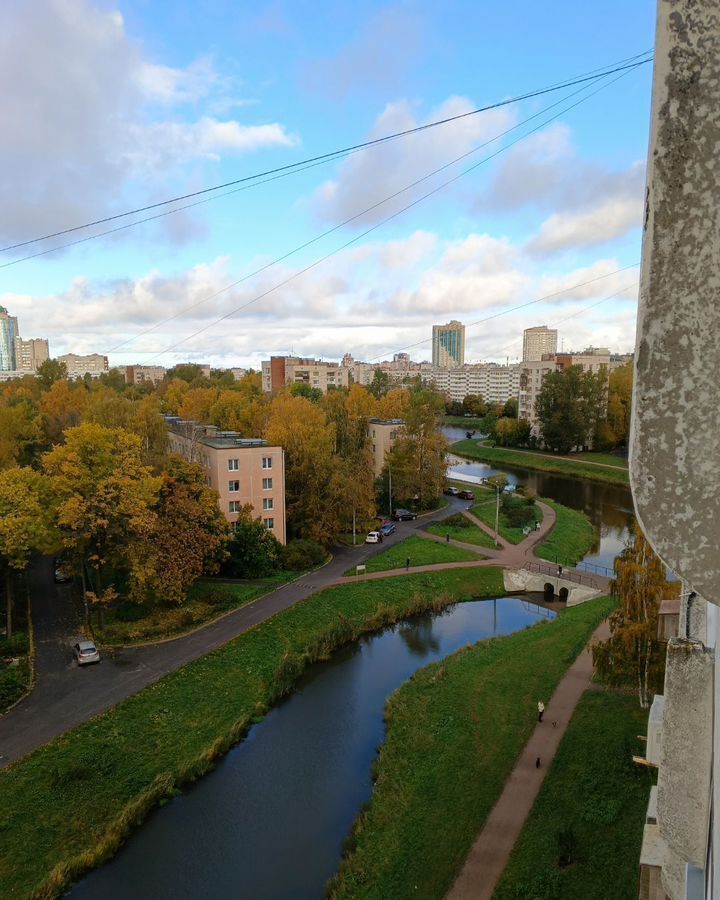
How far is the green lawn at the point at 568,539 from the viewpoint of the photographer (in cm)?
2703

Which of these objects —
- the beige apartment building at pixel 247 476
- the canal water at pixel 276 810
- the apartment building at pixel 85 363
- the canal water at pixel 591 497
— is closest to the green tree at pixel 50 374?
the beige apartment building at pixel 247 476

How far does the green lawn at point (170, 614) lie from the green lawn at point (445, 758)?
725 cm

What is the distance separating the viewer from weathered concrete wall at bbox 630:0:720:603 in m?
1.45

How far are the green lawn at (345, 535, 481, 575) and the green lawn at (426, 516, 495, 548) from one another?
1462 millimetres

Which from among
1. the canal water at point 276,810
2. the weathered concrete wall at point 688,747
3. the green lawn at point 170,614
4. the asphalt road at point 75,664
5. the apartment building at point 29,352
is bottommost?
the canal water at point 276,810

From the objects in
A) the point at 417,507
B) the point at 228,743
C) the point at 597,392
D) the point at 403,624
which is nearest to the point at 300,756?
the point at 228,743

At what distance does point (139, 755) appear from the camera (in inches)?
501

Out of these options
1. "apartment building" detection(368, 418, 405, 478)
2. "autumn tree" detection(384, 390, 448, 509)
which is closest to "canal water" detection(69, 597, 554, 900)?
"autumn tree" detection(384, 390, 448, 509)

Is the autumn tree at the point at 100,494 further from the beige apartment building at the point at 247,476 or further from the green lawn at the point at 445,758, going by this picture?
the green lawn at the point at 445,758

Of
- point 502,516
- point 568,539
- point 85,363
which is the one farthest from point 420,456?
point 85,363

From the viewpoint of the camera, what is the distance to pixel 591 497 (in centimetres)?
4141

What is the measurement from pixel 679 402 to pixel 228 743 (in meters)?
14.5

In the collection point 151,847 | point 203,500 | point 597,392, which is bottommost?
point 151,847

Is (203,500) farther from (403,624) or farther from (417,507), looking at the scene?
(417,507)
